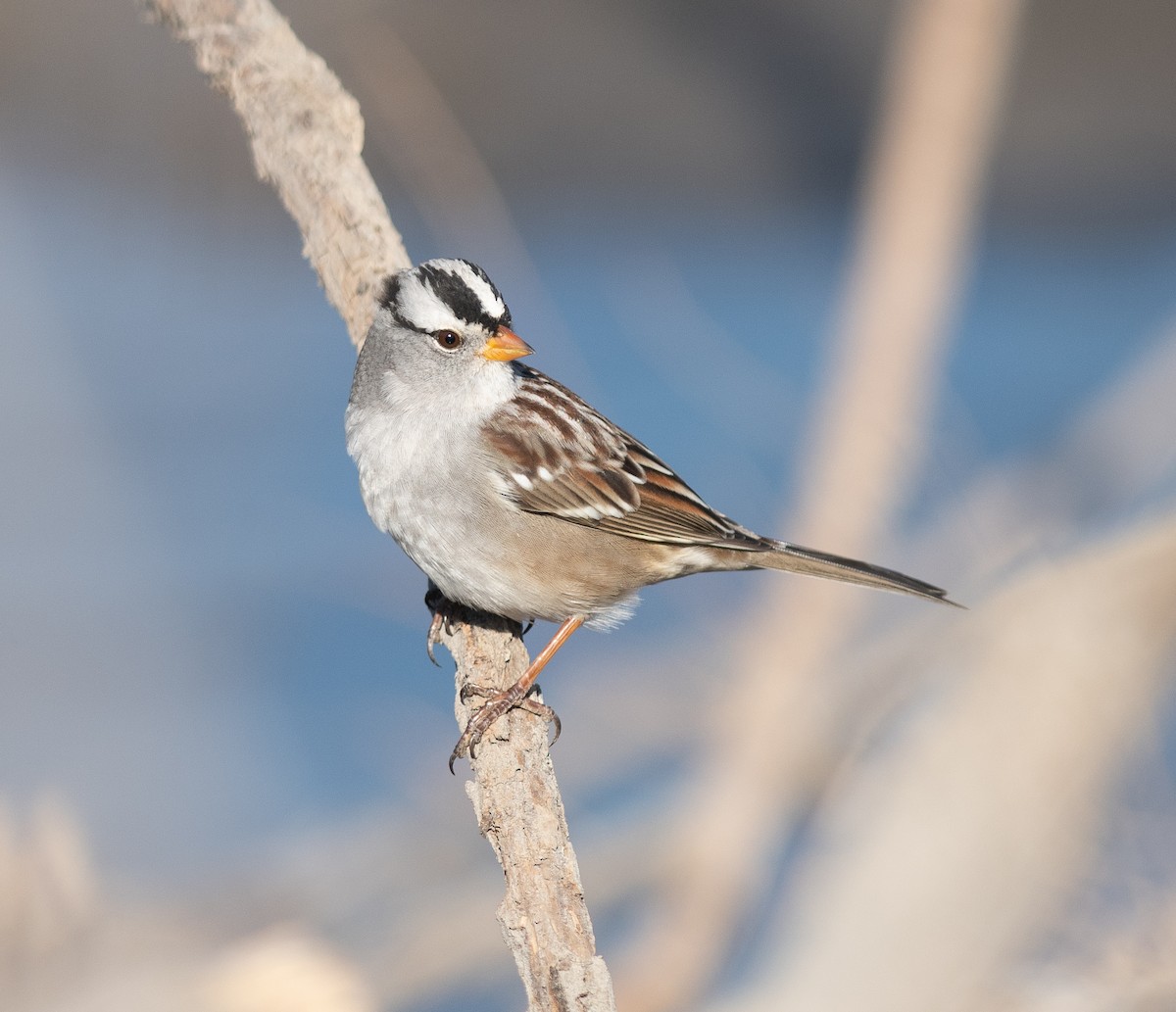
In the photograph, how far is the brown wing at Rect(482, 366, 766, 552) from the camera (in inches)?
128

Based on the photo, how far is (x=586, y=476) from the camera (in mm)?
3369

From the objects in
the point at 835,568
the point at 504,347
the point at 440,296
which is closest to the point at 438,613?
the point at 504,347

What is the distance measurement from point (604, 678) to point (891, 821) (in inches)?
69.4

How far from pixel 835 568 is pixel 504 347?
3.16ft

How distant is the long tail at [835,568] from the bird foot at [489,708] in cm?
73

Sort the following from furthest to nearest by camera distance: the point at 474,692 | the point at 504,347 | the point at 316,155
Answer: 1. the point at 504,347
2. the point at 316,155
3. the point at 474,692

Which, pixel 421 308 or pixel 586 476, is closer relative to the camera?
pixel 421 308

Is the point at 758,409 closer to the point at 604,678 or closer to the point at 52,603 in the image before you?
the point at 604,678

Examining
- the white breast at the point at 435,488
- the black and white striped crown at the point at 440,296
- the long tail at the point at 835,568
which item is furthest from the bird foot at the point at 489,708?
the black and white striped crown at the point at 440,296

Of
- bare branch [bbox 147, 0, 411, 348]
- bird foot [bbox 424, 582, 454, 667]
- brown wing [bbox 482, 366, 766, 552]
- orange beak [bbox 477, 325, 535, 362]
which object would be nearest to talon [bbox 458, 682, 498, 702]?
bird foot [bbox 424, 582, 454, 667]

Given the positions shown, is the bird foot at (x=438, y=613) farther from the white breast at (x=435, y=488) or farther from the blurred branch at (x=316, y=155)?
the white breast at (x=435, y=488)

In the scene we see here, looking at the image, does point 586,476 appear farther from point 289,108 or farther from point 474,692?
point 289,108

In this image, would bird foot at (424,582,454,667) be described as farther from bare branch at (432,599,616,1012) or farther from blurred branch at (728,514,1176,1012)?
blurred branch at (728,514,1176,1012)

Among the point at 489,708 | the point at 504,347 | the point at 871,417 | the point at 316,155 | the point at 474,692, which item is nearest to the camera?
the point at 489,708
